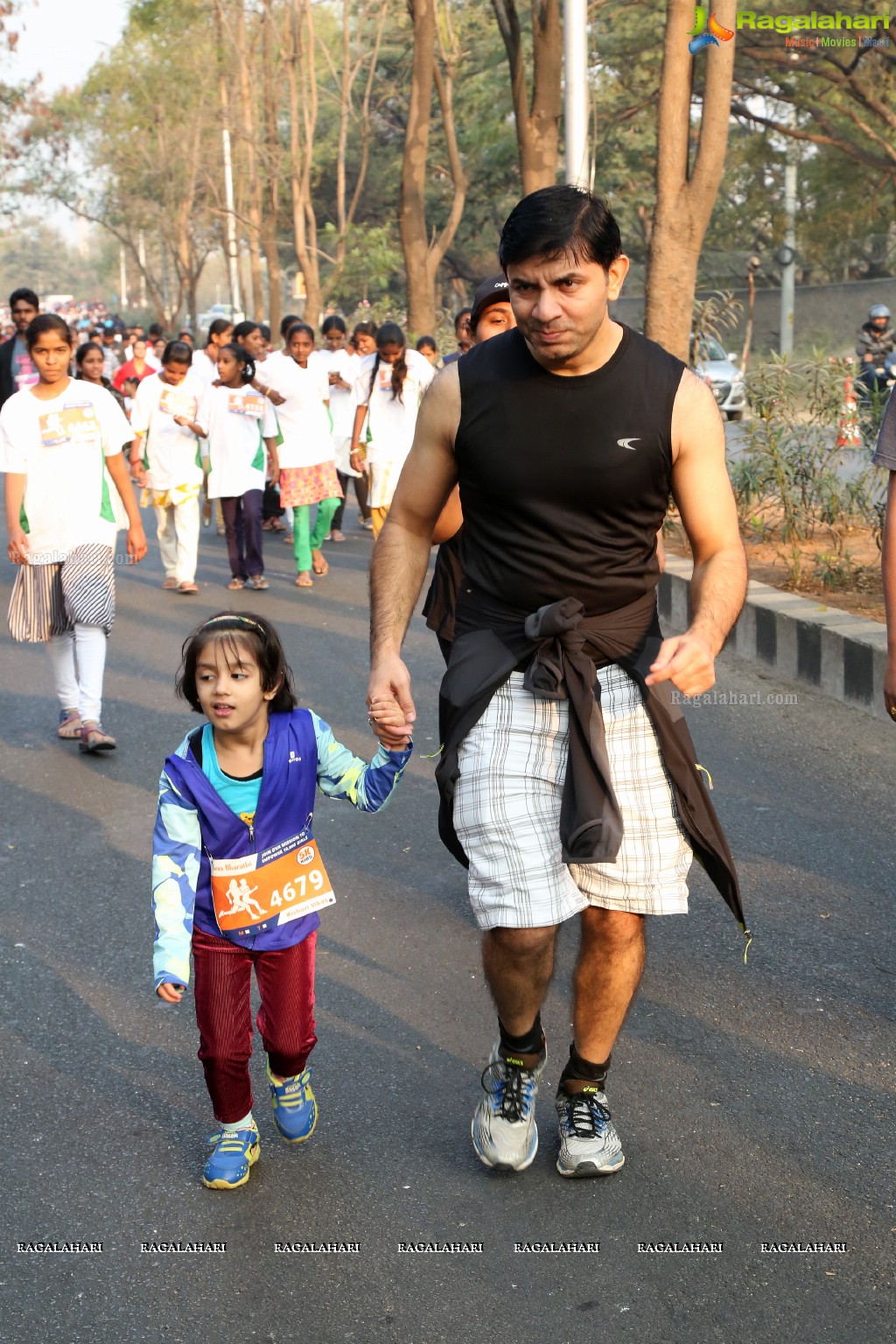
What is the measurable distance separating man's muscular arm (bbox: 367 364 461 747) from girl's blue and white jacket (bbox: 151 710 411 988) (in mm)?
147

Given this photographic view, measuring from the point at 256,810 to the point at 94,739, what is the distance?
13.4ft

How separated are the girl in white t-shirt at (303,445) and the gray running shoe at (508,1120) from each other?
8895mm

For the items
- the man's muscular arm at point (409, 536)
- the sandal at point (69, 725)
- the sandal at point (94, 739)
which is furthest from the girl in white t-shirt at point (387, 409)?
the man's muscular arm at point (409, 536)

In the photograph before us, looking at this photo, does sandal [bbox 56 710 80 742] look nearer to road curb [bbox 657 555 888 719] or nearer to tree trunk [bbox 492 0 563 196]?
road curb [bbox 657 555 888 719]

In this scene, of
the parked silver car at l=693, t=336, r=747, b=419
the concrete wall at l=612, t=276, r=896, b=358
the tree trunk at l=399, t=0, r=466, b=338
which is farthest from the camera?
the concrete wall at l=612, t=276, r=896, b=358

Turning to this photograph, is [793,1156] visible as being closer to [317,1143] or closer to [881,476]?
[317,1143]

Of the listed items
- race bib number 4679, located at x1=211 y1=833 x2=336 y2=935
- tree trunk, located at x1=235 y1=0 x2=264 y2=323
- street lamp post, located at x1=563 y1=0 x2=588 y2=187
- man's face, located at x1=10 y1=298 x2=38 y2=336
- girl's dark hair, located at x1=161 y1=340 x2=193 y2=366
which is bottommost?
race bib number 4679, located at x1=211 y1=833 x2=336 y2=935

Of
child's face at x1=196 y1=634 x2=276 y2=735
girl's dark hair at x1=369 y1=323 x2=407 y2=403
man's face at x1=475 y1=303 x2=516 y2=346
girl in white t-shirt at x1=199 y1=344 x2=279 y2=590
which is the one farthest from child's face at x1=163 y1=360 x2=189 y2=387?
child's face at x1=196 y1=634 x2=276 y2=735

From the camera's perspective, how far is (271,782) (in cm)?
354

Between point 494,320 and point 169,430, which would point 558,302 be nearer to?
point 494,320

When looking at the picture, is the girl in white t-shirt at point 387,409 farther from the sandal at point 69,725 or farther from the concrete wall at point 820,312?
the concrete wall at point 820,312

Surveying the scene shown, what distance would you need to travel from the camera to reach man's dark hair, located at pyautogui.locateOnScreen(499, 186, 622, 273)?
3.23 meters

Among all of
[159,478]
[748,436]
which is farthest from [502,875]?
[159,478]

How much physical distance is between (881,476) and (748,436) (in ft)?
5.97
